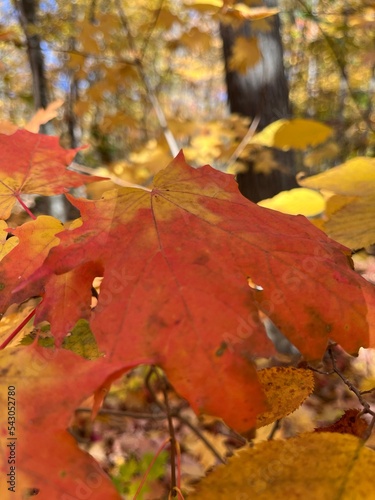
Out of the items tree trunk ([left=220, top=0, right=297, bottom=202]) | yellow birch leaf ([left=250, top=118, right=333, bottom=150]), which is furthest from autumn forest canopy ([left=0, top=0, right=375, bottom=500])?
tree trunk ([left=220, top=0, right=297, bottom=202])

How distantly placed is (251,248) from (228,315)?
4.4 inches

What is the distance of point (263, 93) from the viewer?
318 centimetres

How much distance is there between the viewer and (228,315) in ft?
1.32

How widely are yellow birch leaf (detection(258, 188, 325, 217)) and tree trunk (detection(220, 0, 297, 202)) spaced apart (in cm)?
215

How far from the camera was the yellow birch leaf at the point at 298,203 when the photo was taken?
0.99 meters

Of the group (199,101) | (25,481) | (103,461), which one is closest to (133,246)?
(25,481)

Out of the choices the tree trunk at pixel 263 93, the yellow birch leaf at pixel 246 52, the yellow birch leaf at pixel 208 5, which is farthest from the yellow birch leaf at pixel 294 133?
the tree trunk at pixel 263 93

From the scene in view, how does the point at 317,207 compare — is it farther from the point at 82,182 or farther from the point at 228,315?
the point at 228,315

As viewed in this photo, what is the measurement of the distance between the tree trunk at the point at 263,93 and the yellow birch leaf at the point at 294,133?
42.2 inches

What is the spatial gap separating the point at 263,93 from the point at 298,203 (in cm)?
243

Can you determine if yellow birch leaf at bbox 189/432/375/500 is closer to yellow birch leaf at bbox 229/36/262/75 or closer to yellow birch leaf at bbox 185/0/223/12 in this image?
yellow birch leaf at bbox 185/0/223/12

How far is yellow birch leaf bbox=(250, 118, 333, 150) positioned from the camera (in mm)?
1901

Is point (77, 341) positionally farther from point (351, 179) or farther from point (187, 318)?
point (351, 179)

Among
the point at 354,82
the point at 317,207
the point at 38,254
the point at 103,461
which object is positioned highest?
the point at 38,254
